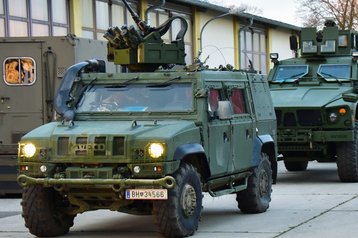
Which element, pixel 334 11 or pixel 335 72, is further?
pixel 334 11

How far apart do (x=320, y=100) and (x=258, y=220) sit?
5565mm

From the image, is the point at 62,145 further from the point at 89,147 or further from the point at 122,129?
the point at 122,129

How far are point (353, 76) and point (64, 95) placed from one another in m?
8.22

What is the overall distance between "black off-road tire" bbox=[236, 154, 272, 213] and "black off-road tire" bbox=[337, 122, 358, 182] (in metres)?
4.30

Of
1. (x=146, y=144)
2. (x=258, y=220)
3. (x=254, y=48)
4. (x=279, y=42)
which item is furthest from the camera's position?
(x=279, y=42)

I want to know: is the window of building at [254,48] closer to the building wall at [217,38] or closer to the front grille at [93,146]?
the building wall at [217,38]

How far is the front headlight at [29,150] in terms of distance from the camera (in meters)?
9.26

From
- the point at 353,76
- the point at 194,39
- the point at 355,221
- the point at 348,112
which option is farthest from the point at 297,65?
the point at 194,39

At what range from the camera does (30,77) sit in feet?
48.2

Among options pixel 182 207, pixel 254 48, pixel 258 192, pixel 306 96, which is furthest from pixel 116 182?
pixel 254 48

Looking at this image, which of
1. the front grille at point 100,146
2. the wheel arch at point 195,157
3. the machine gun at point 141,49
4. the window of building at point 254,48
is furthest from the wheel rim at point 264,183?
the window of building at point 254,48

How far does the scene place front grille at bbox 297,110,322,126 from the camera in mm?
15664

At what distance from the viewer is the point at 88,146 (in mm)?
8977

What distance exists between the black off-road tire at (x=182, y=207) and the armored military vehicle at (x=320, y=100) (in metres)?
6.64
